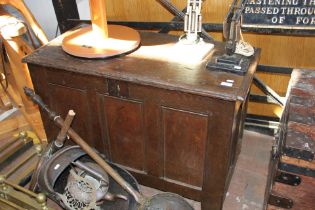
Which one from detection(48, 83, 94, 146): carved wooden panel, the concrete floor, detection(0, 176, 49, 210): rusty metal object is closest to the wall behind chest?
the concrete floor

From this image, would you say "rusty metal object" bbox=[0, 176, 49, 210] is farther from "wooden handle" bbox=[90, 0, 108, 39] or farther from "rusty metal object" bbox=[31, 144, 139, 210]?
"wooden handle" bbox=[90, 0, 108, 39]

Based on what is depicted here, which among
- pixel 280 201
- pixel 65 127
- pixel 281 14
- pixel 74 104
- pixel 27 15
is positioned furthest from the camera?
pixel 27 15

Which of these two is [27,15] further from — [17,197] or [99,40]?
[17,197]

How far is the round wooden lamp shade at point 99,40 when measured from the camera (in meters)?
1.79

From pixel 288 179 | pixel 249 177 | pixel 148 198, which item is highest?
pixel 288 179

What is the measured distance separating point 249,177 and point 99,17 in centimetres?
136

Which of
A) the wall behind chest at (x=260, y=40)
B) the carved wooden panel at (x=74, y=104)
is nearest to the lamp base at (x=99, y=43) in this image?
the carved wooden panel at (x=74, y=104)

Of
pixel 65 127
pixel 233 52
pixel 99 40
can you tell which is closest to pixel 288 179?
pixel 233 52

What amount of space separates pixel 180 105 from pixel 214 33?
2.87 ft

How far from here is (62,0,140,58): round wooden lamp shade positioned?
1791 millimetres

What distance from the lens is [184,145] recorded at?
1709 mm

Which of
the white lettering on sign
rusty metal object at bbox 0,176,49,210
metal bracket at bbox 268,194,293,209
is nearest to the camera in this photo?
metal bracket at bbox 268,194,293,209

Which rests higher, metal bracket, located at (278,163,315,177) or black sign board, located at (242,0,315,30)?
black sign board, located at (242,0,315,30)

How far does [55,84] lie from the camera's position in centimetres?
187
